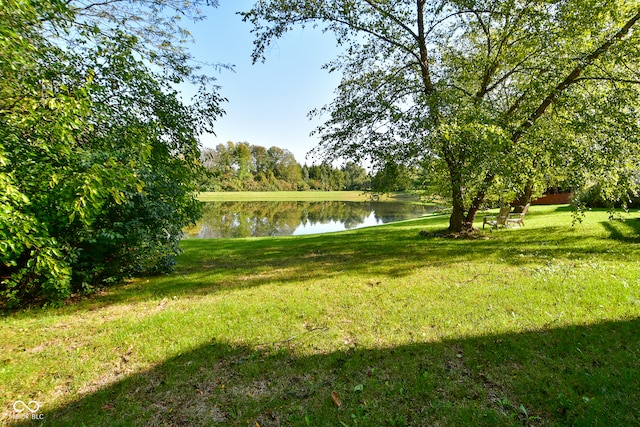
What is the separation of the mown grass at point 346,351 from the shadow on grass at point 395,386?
0.02 meters

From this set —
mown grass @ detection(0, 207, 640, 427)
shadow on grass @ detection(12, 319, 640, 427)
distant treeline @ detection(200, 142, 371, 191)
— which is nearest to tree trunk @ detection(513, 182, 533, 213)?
mown grass @ detection(0, 207, 640, 427)

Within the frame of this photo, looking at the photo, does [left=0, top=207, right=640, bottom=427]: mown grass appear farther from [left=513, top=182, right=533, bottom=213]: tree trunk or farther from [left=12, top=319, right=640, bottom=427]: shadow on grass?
[left=513, top=182, right=533, bottom=213]: tree trunk

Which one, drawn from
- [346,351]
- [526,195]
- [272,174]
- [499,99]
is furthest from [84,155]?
[272,174]

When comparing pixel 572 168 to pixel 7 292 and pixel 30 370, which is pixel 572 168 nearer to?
pixel 30 370

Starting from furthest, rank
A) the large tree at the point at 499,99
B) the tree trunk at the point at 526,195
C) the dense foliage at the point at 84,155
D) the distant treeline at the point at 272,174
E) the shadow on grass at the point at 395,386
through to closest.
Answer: the distant treeline at the point at 272,174, the tree trunk at the point at 526,195, the large tree at the point at 499,99, the dense foliage at the point at 84,155, the shadow on grass at the point at 395,386

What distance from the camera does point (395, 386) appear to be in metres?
3.04

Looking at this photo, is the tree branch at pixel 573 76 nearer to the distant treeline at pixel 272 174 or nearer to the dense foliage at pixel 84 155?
the dense foliage at pixel 84 155

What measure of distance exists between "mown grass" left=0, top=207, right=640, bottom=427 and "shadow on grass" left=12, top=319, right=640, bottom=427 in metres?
0.02

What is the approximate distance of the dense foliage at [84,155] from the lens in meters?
3.82

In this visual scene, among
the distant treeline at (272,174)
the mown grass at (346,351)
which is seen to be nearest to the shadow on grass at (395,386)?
the mown grass at (346,351)

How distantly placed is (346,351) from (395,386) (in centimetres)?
80

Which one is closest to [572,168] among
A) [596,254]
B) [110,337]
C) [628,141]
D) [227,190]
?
[628,141]

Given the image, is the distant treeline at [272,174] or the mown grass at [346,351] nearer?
the mown grass at [346,351]

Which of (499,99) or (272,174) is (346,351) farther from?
(272,174)
